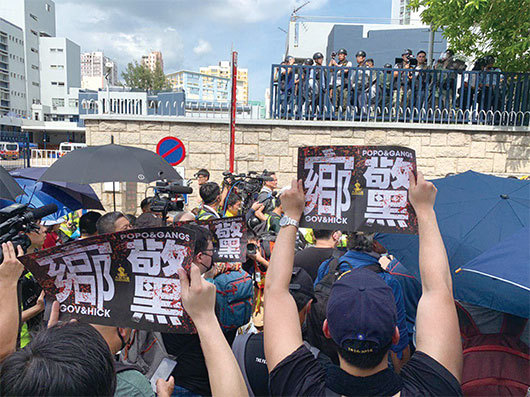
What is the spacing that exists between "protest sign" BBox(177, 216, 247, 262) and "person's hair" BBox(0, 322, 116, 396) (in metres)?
1.05

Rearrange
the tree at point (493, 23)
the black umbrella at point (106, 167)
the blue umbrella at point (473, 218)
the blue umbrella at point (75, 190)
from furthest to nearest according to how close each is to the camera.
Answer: the tree at point (493, 23)
the blue umbrella at point (75, 190)
the black umbrella at point (106, 167)
the blue umbrella at point (473, 218)

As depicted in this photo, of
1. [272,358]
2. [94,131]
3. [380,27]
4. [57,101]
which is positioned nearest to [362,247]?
[272,358]

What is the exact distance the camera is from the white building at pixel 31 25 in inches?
2218

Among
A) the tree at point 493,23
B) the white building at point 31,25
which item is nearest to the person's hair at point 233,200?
the tree at point 493,23

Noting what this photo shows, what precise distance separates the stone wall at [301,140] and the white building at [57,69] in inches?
2375

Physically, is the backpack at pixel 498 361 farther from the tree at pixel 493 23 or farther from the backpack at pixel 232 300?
the tree at pixel 493 23

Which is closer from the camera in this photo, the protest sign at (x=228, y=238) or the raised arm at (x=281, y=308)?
the raised arm at (x=281, y=308)

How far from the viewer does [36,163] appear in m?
19.8

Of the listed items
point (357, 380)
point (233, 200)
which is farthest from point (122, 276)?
point (233, 200)

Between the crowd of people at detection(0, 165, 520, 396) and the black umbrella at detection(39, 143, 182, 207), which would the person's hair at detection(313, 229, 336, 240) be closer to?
the crowd of people at detection(0, 165, 520, 396)

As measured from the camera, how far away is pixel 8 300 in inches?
63.7

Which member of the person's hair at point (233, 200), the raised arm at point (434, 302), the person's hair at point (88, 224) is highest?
the raised arm at point (434, 302)

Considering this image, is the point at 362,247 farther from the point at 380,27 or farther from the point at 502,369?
the point at 380,27

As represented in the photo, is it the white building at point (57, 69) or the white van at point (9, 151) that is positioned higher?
the white building at point (57, 69)
